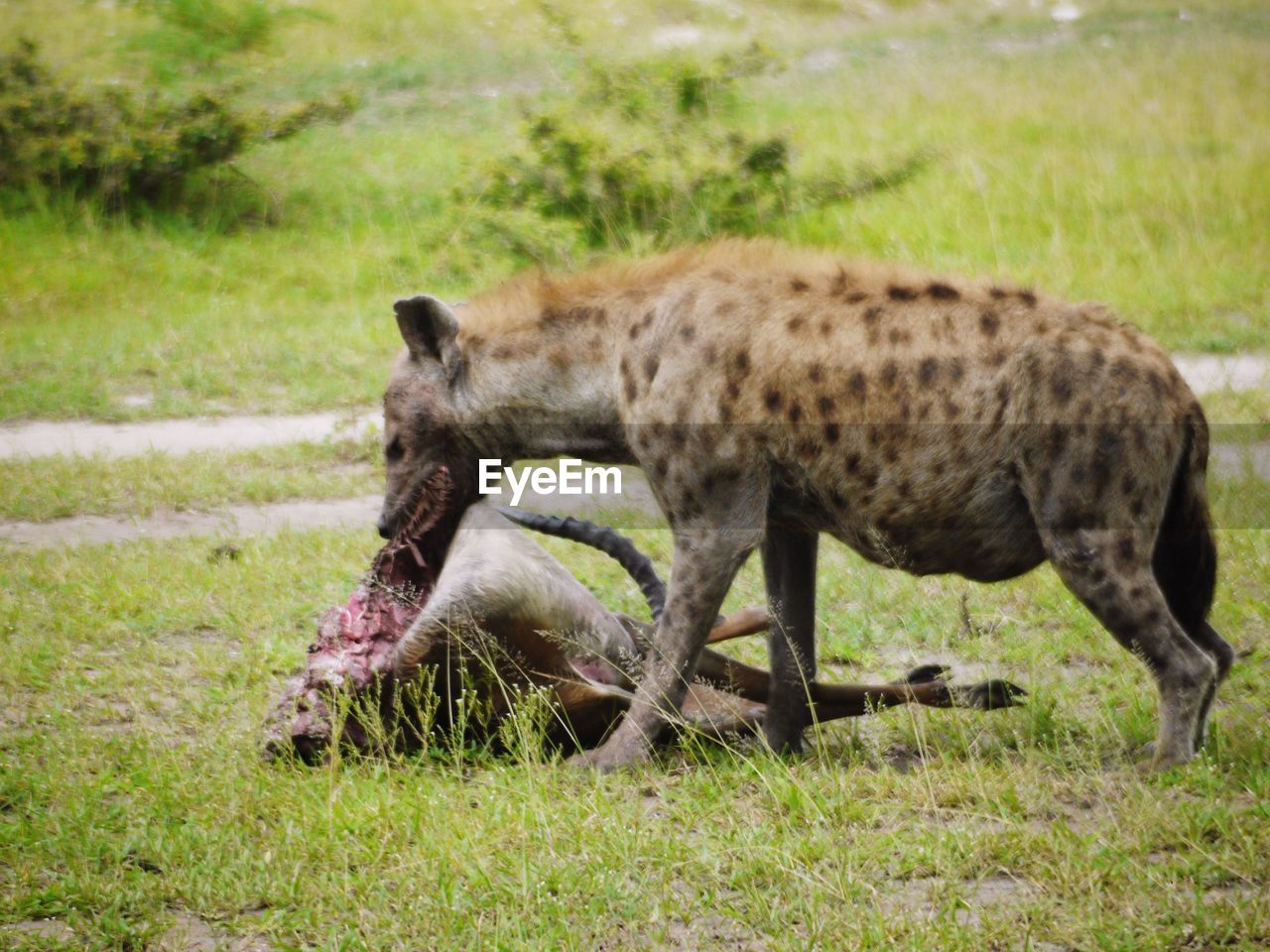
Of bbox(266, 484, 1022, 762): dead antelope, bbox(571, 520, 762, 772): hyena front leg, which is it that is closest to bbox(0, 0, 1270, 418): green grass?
bbox(266, 484, 1022, 762): dead antelope

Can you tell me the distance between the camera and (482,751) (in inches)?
156

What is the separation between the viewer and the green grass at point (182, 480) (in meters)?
6.82

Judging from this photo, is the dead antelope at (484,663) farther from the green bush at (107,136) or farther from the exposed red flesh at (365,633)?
the green bush at (107,136)

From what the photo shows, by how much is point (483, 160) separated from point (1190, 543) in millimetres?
8096

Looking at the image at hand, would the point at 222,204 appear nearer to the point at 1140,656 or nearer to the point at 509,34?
the point at 509,34

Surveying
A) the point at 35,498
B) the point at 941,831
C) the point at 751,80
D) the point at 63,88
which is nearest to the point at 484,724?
the point at 941,831

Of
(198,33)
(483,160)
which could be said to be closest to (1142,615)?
Answer: (483,160)

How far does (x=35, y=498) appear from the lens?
6.84 m

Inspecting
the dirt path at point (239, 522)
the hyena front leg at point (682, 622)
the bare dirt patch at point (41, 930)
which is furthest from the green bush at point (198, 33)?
the bare dirt patch at point (41, 930)

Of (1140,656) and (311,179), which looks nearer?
(1140,656)

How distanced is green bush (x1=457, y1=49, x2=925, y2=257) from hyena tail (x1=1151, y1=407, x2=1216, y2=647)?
6544mm

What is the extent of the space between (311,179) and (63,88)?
1980mm

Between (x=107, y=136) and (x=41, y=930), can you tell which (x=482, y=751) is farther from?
(x=107, y=136)

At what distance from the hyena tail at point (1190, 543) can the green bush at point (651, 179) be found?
654 cm
